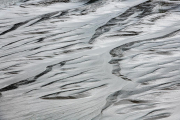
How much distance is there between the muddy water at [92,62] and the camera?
236 centimetres

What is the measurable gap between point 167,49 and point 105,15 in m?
1.82

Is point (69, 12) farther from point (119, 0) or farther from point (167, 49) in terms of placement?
point (167, 49)

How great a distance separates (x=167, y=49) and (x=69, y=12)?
2297 millimetres

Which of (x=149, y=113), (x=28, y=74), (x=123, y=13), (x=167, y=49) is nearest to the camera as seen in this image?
(x=149, y=113)

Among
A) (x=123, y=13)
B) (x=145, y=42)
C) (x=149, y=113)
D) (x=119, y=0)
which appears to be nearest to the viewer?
(x=149, y=113)

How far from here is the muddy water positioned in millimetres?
Result: 2361

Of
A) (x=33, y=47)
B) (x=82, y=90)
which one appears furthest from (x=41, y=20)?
(x=82, y=90)

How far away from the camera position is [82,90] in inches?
106

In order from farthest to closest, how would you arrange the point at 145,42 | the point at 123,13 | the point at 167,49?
the point at 123,13 < the point at 145,42 < the point at 167,49

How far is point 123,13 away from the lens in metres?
5.16

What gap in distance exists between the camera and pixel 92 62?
3285 mm

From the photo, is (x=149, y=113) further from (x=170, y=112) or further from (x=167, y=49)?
(x=167, y=49)

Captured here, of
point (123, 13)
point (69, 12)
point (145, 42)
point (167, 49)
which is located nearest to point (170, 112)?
point (167, 49)

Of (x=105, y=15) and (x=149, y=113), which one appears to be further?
(x=105, y=15)
